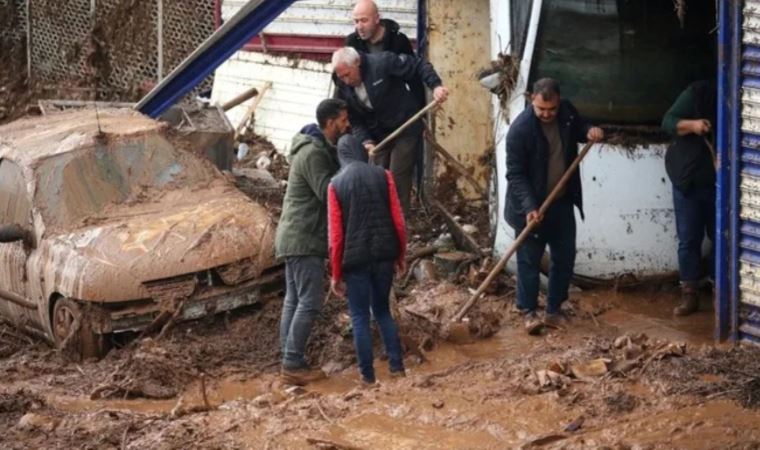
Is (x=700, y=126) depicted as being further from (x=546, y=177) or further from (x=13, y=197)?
(x=13, y=197)

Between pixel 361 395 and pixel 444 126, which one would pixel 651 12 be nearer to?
pixel 444 126

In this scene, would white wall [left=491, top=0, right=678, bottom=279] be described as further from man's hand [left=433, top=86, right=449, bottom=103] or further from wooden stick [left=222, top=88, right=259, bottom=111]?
wooden stick [left=222, top=88, right=259, bottom=111]

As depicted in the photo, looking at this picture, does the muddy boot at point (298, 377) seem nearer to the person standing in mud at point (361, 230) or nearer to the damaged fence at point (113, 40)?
the person standing in mud at point (361, 230)

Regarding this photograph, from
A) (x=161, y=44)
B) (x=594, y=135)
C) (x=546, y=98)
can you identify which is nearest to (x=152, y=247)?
(x=546, y=98)

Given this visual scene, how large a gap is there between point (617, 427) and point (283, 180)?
859 cm

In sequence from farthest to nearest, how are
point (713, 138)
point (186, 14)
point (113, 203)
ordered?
point (186, 14) → point (113, 203) → point (713, 138)

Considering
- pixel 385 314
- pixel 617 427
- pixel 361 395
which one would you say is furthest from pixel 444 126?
pixel 617 427

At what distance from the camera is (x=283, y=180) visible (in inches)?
612

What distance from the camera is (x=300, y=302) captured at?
953 cm

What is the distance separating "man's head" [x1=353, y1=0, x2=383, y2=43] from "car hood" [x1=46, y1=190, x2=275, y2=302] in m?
1.78

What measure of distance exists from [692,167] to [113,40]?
10969 millimetres

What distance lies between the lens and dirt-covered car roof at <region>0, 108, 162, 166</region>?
37.4 ft

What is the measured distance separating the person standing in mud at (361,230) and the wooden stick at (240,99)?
7.80 meters

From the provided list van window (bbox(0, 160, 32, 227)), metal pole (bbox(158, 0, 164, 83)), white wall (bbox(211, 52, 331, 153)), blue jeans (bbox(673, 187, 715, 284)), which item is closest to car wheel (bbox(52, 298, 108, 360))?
van window (bbox(0, 160, 32, 227))
